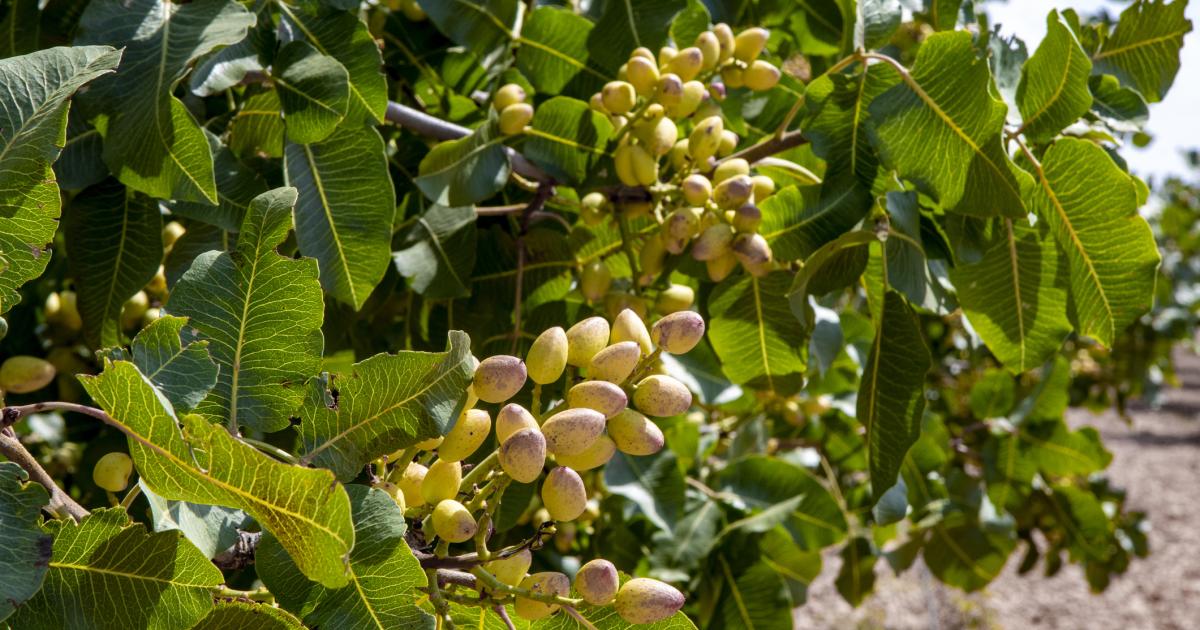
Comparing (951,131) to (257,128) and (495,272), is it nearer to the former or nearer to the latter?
(495,272)

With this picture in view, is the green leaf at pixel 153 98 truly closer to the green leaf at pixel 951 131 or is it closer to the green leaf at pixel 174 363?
the green leaf at pixel 174 363

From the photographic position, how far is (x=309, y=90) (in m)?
0.95

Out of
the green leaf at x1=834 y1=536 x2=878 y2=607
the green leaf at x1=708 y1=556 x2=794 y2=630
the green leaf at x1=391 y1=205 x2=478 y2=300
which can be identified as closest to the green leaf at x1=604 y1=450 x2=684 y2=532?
the green leaf at x1=708 y1=556 x2=794 y2=630

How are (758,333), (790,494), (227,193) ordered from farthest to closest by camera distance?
(790,494), (758,333), (227,193)

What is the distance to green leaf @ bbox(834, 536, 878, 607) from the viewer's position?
2021 millimetres

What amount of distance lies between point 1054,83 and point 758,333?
1.33 ft

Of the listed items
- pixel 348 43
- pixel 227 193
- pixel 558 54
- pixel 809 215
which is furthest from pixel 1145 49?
pixel 227 193

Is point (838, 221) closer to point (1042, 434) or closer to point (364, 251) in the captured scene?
point (364, 251)

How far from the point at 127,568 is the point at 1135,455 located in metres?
10.3

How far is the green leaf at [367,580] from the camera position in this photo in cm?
59

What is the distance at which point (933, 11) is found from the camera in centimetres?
120

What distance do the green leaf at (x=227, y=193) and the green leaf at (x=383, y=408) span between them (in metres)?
0.37

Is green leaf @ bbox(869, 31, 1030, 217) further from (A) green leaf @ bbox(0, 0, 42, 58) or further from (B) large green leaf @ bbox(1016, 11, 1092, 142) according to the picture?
(A) green leaf @ bbox(0, 0, 42, 58)

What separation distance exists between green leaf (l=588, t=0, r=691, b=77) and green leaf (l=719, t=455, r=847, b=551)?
0.68 m
